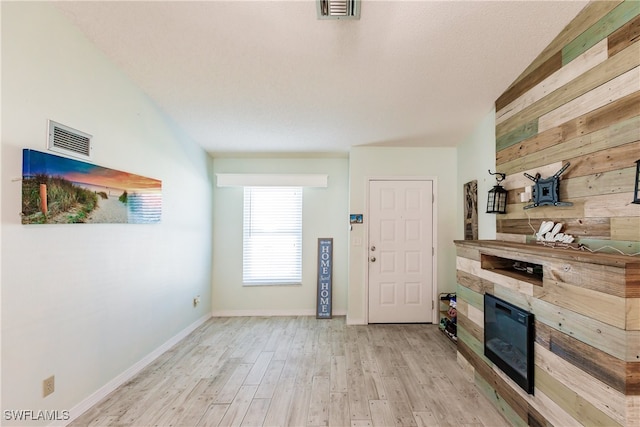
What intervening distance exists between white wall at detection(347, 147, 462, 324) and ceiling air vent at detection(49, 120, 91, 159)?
2882mm

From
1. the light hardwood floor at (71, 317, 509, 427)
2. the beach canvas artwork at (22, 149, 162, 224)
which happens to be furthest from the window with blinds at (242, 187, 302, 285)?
the beach canvas artwork at (22, 149, 162, 224)

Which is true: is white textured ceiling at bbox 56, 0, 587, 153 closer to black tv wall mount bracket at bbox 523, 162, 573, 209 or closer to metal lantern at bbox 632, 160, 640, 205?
black tv wall mount bracket at bbox 523, 162, 573, 209

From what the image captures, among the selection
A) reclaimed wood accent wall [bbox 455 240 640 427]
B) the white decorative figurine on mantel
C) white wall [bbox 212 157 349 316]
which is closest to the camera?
reclaimed wood accent wall [bbox 455 240 640 427]

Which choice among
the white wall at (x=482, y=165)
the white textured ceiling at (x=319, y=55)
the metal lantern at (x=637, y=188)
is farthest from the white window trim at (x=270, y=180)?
the metal lantern at (x=637, y=188)

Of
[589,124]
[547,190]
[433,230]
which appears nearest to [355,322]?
[433,230]

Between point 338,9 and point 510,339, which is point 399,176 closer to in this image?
point 510,339

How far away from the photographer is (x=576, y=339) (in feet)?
4.52

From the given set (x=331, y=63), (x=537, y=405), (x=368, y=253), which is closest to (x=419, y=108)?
(x=331, y=63)

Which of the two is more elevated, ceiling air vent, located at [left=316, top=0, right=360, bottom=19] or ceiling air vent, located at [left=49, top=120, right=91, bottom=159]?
ceiling air vent, located at [left=316, top=0, right=360, bottom=19]

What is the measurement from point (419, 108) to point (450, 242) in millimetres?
2044

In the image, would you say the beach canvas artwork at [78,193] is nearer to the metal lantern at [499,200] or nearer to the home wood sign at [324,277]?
the home wood sign at [324,277]

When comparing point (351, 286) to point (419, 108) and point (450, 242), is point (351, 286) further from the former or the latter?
point (419, 108)

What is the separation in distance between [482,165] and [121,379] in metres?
4.25

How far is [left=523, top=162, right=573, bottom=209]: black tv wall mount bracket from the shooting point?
190 cm
